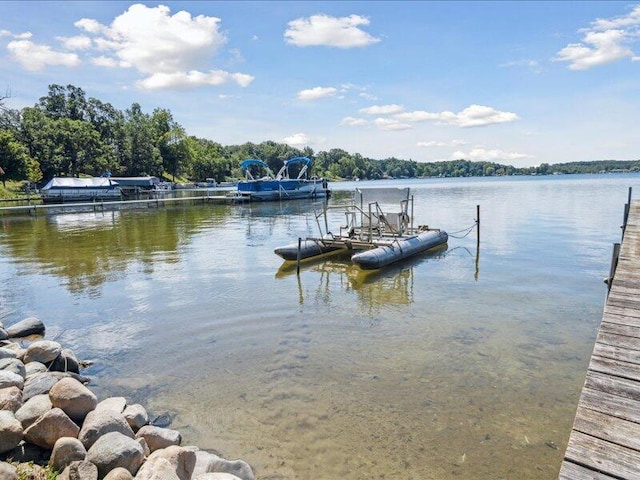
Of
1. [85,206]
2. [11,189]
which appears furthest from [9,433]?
[11,189]

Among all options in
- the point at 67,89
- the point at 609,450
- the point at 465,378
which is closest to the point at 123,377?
the point at 465,378

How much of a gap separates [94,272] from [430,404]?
12559mm

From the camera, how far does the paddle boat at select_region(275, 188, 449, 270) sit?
47.6ft

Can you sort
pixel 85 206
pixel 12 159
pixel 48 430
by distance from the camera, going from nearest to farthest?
pixel 48 430
pixel 85 206
pixel 12 159

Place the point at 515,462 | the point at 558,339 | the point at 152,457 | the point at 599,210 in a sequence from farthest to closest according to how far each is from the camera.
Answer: the point at 599,210 < the point at 558,339 < the point at 515,462 < the point at 152,457

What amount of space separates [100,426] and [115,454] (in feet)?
1.83

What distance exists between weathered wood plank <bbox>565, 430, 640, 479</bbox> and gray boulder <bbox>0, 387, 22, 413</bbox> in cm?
514

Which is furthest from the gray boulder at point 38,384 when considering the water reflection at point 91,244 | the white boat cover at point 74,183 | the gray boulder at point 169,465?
the white boat cover at point 74,183

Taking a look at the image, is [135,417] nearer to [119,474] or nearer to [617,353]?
[119,474]

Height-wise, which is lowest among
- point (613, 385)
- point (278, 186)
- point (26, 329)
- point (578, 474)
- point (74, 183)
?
point (26, 329)

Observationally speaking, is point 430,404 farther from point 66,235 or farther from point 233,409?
point 66,235

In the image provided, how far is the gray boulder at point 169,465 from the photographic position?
3661 mm

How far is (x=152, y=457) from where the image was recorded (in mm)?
4074

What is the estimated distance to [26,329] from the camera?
28.3ft
